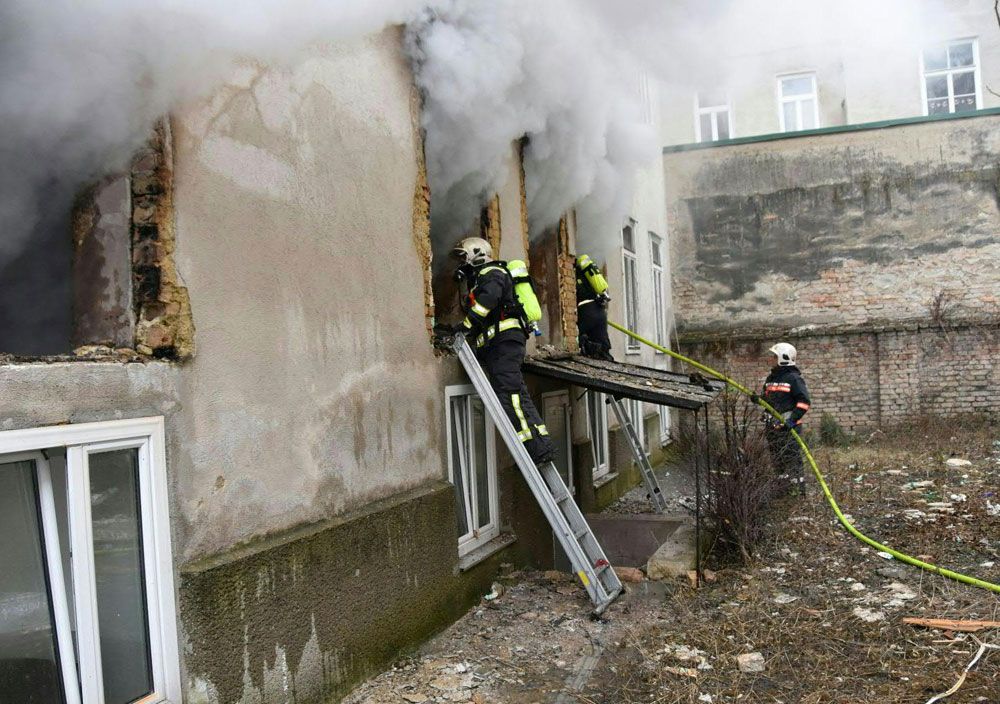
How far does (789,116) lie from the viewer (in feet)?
62.4

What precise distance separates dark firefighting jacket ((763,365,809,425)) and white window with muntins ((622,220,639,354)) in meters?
2.76

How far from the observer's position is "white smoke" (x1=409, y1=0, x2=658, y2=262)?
6.13 m

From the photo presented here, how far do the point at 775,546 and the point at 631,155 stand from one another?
489cm

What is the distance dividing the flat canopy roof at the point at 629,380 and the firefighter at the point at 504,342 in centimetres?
55

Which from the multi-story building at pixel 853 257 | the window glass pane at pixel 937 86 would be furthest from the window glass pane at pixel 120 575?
the window glass pane at pixel 937 86

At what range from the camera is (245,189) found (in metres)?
3.95

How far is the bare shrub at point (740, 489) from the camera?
6738 mm

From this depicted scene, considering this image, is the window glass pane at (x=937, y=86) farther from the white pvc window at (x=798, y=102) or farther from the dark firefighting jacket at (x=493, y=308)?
the dark firefighting jacket at (x=493, y=308)

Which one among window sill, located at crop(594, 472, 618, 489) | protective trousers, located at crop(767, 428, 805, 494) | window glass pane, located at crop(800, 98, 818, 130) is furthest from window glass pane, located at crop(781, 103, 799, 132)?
protective trousers, located at crop(767, 428, 805, 494)

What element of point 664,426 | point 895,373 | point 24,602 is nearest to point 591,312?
point 664,426

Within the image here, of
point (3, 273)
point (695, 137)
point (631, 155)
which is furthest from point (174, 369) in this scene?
point (695, 137)

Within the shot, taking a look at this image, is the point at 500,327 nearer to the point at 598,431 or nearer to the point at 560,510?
the point at 560,510

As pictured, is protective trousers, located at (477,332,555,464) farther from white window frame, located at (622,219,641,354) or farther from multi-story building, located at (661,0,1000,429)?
multi-story building, located at (661,0,1000,429)

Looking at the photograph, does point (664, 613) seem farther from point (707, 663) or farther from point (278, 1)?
point (278, 1)
